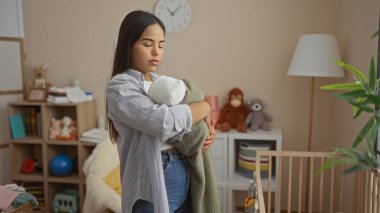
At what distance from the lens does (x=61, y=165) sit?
2557 mm

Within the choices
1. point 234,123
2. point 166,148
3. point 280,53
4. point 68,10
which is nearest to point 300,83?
point 280,53

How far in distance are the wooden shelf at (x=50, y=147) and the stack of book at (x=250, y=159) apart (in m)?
1.18

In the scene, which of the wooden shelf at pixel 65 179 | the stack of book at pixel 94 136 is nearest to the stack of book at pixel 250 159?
the stack of book at pixel 94 136

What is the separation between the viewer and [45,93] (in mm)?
2641

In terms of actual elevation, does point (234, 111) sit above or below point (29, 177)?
above

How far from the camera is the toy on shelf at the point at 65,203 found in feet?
8.57

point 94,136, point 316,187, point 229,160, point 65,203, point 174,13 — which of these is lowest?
point 65,203

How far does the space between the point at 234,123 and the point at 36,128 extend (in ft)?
5.47

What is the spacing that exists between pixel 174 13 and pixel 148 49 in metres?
1.63

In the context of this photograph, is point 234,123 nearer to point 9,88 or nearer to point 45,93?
point 45,93

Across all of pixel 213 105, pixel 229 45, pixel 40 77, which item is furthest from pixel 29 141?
pixel 229 45

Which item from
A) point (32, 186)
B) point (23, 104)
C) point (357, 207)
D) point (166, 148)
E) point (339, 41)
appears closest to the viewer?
point (166, 148)

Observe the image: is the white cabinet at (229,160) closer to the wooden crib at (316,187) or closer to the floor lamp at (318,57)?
the wooden crib at (316,187)

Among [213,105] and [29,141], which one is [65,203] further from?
[213,105]
